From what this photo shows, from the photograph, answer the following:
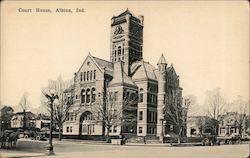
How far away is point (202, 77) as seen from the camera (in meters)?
4.75

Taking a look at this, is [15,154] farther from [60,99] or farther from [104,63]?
[104,63]

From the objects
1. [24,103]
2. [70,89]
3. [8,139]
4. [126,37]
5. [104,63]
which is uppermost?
[126,37]

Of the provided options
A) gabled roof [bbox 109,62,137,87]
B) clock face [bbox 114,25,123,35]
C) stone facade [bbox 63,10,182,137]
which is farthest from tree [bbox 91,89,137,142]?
clock face [bbox 114,25,123,35]

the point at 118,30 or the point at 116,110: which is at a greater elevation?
the point at 118,30

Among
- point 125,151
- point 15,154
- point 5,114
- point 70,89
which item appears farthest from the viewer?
point 70,89

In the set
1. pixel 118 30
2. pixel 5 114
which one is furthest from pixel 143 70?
pixel 5 114

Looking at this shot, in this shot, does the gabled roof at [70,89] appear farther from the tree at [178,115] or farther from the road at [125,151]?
the tree at [178,115]

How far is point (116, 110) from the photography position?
5246 millimetres

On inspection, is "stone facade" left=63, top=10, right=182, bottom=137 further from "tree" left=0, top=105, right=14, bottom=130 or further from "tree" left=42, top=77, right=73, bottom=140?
"tree" left=0, top=105, right=14, bottom=130

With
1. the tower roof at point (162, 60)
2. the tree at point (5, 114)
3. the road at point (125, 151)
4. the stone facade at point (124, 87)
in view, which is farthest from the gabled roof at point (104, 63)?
the tree at point (5, 114)

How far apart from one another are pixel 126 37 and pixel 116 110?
3.19 ft

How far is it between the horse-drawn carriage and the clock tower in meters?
1.52

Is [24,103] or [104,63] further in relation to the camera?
[104,63]

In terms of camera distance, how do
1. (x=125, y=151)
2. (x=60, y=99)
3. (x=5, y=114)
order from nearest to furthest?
(x=5, y=114) → (x=125, y=151) → (x=60, y=99)
